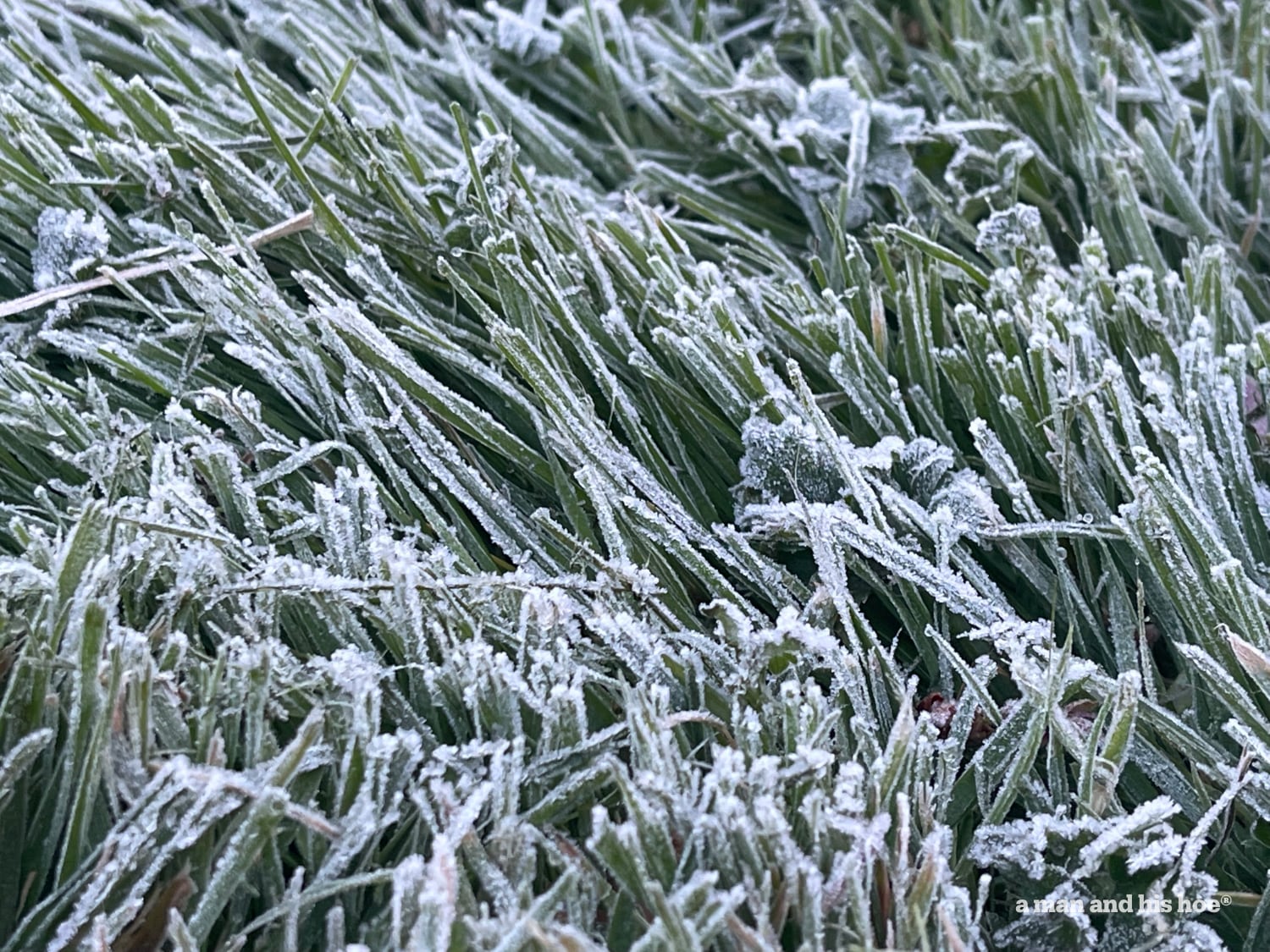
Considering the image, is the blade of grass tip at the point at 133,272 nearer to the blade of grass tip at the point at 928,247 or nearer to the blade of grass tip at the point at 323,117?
the blade of grass tip at the point at 323,117

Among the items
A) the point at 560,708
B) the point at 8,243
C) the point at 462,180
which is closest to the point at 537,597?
the point at 560,708

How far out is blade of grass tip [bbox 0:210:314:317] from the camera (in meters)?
1.04

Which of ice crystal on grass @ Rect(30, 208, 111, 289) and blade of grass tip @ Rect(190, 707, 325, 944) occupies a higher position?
ice crystal on grass @ Rect(30, 208, 111, 289)

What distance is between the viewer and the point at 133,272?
1062 millimetres

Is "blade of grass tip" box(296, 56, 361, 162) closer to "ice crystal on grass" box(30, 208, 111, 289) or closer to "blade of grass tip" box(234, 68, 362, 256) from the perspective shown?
"blade of grass tip" box(234, 68, 362, 256)

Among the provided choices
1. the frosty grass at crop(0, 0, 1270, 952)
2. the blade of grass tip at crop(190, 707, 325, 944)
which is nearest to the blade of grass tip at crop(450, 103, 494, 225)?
the frosty grass at crop(0, 0, 1270, 952)

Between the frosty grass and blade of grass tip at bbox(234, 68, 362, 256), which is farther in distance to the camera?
blade of grass tip at bbox(234, 68, 362, 256)

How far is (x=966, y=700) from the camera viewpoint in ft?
2.64

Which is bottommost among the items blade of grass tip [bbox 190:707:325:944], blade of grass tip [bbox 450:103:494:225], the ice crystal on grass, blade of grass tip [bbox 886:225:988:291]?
blade of grass tip [bbox 190:707:325:944]

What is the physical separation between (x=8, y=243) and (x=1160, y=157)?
126cm

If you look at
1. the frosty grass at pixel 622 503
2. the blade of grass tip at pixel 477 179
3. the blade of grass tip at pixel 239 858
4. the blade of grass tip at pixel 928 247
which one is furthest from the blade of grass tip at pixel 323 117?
the blade of grass tip at pixel 239 858

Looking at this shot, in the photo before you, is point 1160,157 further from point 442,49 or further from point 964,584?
point 442,49

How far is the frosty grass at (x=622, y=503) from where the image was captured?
68cm

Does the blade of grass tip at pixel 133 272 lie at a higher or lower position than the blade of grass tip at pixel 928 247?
higher
